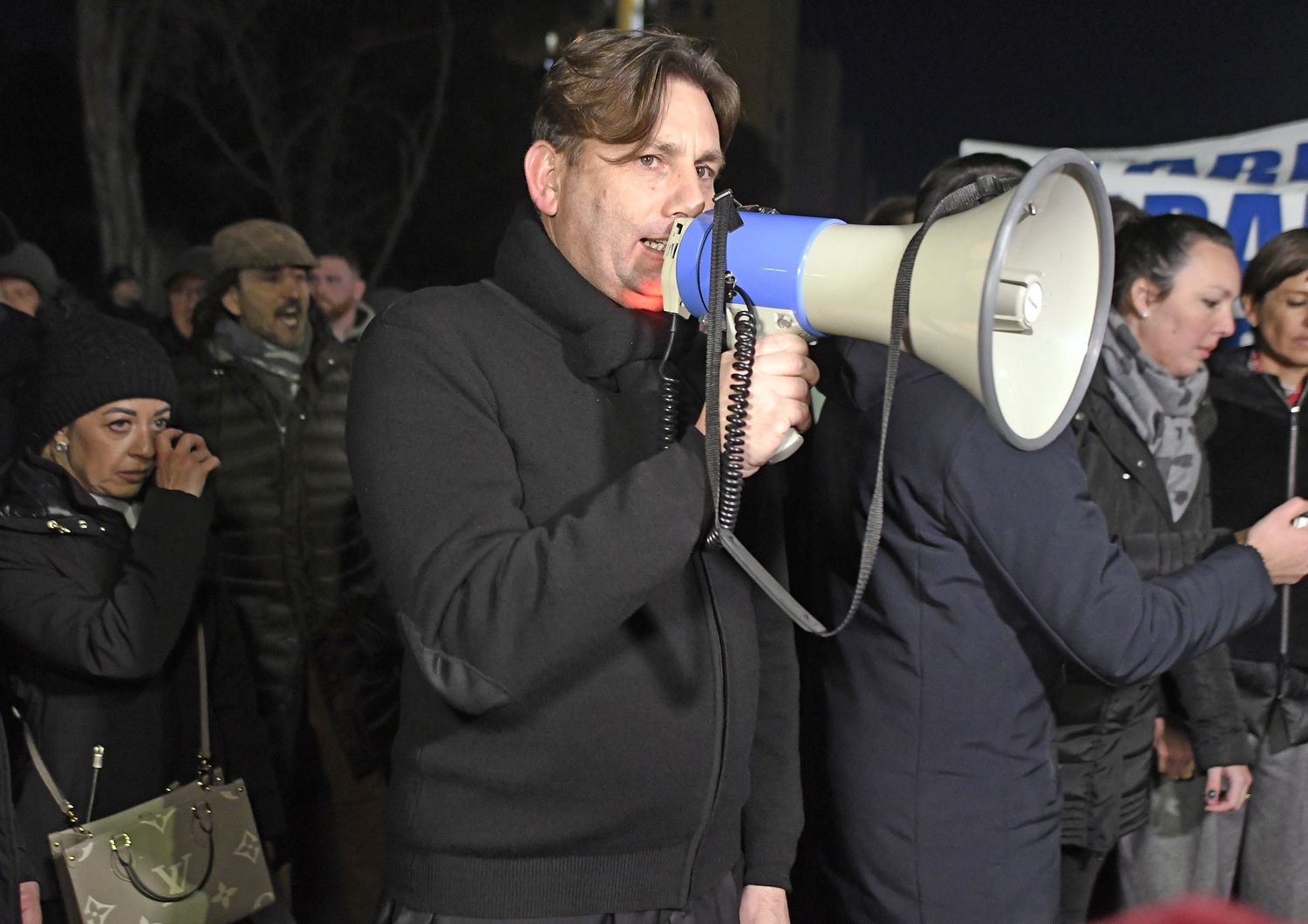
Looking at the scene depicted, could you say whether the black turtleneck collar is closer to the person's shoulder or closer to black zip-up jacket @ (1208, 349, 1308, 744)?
the person's shoulder

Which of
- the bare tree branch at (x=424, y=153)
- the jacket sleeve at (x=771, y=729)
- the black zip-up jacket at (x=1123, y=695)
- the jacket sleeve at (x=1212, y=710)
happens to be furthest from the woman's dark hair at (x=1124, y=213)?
the bare tree branch at (x=424, y=153)

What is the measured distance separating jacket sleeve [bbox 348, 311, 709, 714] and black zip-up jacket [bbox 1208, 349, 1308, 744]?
2.10 metres

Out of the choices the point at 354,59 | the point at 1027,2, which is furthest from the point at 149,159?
the point at 1027,2

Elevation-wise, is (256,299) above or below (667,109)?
below

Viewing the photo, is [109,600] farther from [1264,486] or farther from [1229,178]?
[1229,178]

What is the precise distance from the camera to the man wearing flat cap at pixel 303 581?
3299 mm

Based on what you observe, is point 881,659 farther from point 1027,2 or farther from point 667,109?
point 1027,2

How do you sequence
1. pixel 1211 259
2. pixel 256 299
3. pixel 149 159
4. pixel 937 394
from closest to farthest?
pixel 937 394 → pixel 1211 259 → pixel 256 299 → pixel 149 159

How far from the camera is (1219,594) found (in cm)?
192

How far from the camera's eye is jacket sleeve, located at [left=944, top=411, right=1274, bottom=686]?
1.73 meters

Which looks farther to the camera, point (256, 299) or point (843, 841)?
point (256, 299)

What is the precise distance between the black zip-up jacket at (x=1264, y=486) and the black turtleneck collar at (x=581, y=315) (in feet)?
6.35

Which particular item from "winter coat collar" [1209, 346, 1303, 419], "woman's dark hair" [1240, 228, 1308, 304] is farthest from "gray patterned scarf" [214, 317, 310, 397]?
"woman's dark hair" [1240, 228, 1308, 304]

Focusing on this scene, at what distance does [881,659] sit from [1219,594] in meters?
0.54
